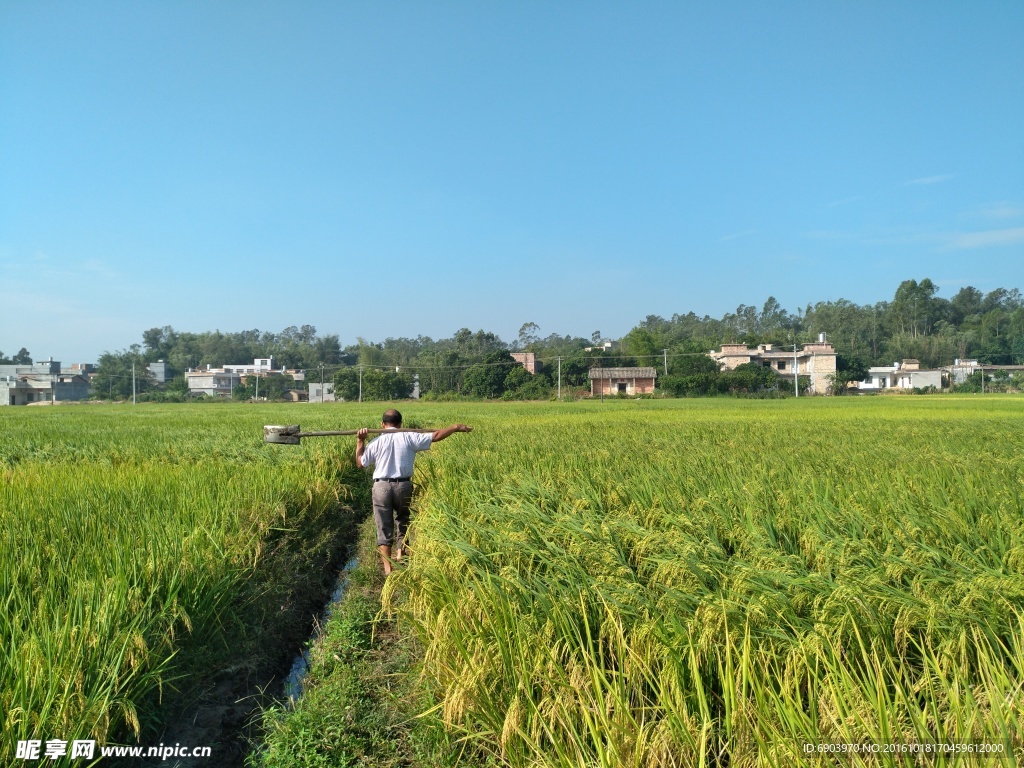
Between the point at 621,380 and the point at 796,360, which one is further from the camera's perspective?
the point at 621,380

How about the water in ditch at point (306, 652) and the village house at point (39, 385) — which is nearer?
the water in ditch at point (306, 652)

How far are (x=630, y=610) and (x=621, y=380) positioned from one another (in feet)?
194

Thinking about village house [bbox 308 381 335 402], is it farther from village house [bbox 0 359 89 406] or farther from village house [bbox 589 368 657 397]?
village house [bbox 589 368 657 397]

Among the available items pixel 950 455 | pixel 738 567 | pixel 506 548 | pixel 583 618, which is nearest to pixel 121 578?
pixel 506 548

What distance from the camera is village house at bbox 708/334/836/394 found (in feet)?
196

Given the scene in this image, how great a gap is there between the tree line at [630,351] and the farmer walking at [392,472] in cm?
4837

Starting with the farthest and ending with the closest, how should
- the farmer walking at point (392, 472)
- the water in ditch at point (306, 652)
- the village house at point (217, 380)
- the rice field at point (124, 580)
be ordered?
the village house at point (217, 380) → the farmer walking at point (392, 472) → the water in ditch at point (306, 652) → the rice field at point (124, 580)

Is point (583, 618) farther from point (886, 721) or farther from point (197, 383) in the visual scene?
point (197, 383)

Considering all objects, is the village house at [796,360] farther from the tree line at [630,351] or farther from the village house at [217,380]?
the village house at [217,380]

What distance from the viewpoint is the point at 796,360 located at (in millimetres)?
54969

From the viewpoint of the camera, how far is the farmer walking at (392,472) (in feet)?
19.9

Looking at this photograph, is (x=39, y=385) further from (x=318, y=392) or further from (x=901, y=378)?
(x=901, y=378)

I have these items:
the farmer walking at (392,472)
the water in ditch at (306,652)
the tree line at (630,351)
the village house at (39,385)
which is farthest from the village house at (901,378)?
the village house at (39,385)

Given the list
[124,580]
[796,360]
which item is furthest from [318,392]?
[124,580]
